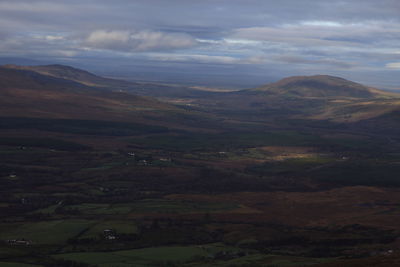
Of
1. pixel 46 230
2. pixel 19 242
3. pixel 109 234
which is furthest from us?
pixel 46 230

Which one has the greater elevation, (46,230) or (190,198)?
(46,230)

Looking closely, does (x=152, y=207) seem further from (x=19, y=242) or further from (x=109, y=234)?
(x=19, y=242)

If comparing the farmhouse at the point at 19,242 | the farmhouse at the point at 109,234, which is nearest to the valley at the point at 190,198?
the farmhouse at the point at 19,242

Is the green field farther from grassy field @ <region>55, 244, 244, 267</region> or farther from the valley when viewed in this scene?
grassy field @ <region>55, 244, 244, 267</region>

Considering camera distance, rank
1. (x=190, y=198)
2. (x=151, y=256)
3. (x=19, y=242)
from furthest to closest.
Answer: (x=190, y=198)
(x=19, y=242)
(x=151, y=256)

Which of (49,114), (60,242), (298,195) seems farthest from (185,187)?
(49,114)

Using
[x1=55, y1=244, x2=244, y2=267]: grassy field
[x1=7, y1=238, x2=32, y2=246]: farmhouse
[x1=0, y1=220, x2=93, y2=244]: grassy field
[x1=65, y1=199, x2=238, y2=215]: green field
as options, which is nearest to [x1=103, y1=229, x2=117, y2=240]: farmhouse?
[x1=0, y1=220, x2=93, y2=244]: grassy field

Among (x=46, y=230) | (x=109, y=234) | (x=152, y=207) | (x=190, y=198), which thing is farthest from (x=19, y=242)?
(x=190, y=198)

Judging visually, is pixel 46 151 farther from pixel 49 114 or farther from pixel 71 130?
pixel 49 114

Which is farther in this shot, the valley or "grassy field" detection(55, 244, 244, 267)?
the valley

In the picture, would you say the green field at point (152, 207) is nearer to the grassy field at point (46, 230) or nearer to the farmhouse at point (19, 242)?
the grassy field at point (46, 230)


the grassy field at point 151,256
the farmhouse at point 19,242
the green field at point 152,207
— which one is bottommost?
the green field at point 152,207
